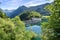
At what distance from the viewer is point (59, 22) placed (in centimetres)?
890

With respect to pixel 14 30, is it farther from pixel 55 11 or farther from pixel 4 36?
pixel 55 11

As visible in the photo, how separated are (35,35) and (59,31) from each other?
23.1 m

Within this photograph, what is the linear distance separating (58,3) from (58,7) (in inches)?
6.4

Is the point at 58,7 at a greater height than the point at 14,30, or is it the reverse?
the point at 58,7

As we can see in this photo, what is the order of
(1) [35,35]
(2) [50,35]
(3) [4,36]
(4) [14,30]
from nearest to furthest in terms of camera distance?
1. (2) [50,35]
2. (3) [4,36]
3. (4) [14,30]
4. (1) [35,35]

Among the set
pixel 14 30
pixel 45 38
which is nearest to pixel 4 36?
pixel 14 30

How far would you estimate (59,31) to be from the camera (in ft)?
29.9

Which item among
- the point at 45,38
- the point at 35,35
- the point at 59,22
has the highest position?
the point at 59,22

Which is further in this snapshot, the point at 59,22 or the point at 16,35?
the point at 16,35

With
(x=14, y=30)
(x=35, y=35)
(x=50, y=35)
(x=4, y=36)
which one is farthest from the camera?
(x=35, y=35)

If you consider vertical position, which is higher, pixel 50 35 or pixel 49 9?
pixel 49 9

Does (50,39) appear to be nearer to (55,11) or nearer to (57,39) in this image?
(57,39)

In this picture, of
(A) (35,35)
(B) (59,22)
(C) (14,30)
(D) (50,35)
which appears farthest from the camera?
(A) (35,35)

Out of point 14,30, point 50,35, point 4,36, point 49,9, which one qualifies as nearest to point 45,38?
point 50,35
